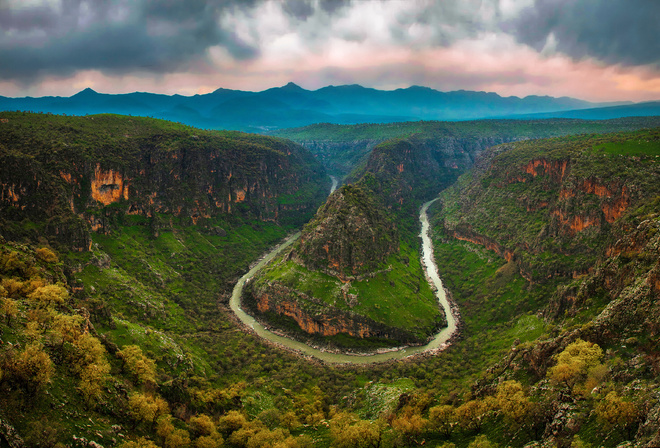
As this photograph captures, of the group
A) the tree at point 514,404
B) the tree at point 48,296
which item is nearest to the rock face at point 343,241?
the tree at point 514,404

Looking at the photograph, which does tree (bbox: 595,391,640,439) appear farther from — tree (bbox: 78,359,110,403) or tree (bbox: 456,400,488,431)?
tree (bbox: 78,359,110,403)

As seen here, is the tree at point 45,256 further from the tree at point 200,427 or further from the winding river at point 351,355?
the winding river at point 351,355

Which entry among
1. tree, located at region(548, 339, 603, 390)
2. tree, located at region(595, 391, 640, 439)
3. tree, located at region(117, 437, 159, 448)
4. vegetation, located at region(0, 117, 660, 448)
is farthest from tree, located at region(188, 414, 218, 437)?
tree, located at region(595, 391, 640, 439)

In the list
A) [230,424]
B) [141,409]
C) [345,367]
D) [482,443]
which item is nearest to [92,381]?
[141,409]

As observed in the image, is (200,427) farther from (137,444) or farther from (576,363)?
(576,363)

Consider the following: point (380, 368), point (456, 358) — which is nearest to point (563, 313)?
point (456, 358)
